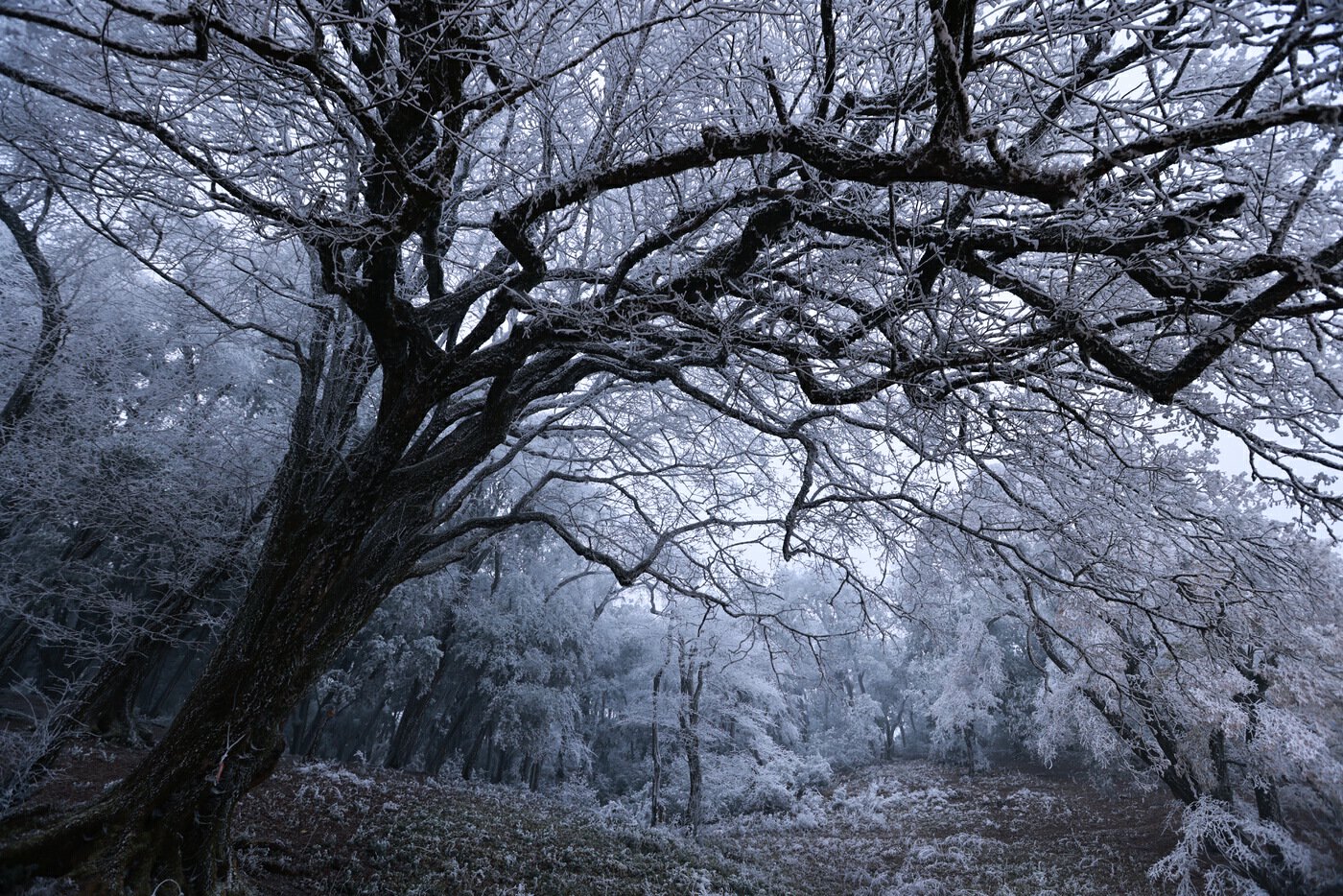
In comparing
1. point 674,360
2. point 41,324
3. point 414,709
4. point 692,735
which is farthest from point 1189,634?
point 414,709

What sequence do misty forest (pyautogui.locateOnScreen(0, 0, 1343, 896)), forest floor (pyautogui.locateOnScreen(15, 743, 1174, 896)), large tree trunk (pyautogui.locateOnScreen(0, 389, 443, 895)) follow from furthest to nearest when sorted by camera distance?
forest floor (pyautogui.locateOnScreen(15, 743, 1174, 896))
large tree trunk (pyautogui.locateOnScreen(0, 389, 443, 895))
misty forest (pyautogui.locateOnScreen(0, 0, 1343, 896))

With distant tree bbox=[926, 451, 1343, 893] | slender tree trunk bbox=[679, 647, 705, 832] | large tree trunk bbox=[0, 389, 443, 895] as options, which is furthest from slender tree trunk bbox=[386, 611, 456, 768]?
distant tree bbox=[926, 451, 1343, 893]

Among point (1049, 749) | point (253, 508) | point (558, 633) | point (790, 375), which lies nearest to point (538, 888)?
point (253, 508)

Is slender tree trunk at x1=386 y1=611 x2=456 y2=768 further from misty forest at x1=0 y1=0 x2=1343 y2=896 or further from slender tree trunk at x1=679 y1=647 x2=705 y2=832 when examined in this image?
slender tree trunk at x1=679 y1=647 x2=705 y2=832

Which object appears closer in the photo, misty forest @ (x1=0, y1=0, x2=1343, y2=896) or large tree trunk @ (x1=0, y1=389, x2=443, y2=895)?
misty forest @ (x1=0, y1=0, x2=1343, y2=896)

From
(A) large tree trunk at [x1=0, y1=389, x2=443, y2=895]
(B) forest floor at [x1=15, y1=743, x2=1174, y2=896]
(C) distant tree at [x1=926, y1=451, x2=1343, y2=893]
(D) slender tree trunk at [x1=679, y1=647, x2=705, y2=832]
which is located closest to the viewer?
(C) distant tree at [x1=926, y1=451, x2=1343, y2=893]

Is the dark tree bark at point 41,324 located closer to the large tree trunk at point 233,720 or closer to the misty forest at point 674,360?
the misty forest at point 674,360

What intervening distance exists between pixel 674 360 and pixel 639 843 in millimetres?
10889

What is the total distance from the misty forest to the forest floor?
18 cm

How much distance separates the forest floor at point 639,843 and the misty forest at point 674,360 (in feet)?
0.58

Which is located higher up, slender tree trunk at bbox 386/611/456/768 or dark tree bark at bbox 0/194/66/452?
dark tree bark at bbox 0/194/66/452

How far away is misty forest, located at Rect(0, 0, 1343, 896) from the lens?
2.47 m

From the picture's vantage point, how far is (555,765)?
84.4ft

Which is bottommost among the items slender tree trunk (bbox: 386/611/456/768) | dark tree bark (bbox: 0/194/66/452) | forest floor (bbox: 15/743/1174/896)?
forest floor (bbox: 15/743/1174/896)
